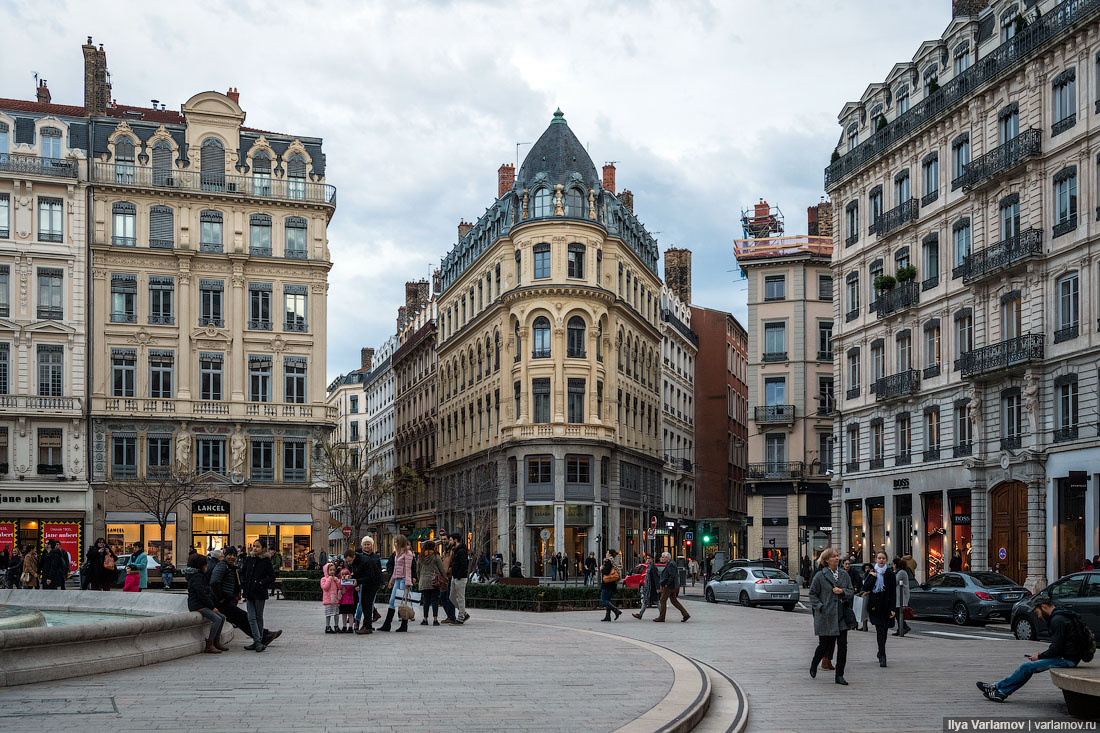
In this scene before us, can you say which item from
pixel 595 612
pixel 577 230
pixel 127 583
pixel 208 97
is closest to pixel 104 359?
pixel 208 97

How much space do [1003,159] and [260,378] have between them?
115ft

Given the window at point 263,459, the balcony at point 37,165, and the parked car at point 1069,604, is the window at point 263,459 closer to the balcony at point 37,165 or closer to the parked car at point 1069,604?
the balcony at point 37,165

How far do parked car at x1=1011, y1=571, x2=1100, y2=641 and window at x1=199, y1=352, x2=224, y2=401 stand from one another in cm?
4246

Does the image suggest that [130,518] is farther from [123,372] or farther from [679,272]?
[679,272]

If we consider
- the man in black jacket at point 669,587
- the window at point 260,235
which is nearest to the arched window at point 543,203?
the window at point 260,235

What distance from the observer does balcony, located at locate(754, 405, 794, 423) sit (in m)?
69.6

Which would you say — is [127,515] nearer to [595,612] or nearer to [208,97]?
[208,97]

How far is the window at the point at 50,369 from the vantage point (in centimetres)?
5703

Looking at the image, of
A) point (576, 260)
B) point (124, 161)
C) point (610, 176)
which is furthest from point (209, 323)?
point (610, 176)

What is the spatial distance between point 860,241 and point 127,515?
34556mm

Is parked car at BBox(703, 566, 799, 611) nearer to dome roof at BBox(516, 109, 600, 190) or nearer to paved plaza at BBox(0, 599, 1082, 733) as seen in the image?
paved plaza at BBox(0, 599, 1082, 733)

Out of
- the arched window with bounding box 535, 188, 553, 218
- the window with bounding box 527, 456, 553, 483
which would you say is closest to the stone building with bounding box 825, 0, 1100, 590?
the window with bounding box 527, 456, 553, 483

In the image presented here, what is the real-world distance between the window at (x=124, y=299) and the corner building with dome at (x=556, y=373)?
63.0 ft

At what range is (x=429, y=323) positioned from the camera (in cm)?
9019
